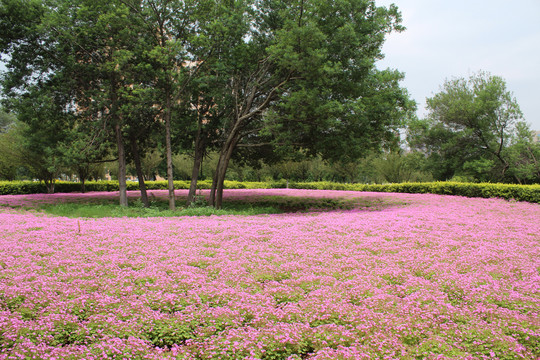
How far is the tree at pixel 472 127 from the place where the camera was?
1305 inches

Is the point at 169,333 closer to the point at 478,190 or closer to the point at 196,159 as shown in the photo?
the point at 196,159

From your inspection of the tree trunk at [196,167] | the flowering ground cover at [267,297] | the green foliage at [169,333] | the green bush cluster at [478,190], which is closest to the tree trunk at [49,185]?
the tree trunk at [196,167]

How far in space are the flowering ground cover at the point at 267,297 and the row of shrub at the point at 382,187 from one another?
12.4m

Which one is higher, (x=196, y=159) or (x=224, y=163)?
(x=196, y=159)

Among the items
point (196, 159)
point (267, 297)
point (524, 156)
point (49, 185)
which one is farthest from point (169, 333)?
point (524, 156)

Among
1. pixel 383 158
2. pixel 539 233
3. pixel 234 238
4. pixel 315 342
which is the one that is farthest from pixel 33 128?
pixel 383 158

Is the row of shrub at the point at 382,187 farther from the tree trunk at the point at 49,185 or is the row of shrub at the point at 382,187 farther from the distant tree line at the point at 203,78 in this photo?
→ the distant tree line at the point at 203,78

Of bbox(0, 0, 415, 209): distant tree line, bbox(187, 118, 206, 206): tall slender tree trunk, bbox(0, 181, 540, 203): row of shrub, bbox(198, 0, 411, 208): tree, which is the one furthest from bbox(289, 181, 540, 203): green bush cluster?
bbox(187, 118, 206, 206): tall slender tree trunk

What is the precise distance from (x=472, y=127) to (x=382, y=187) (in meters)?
11.6

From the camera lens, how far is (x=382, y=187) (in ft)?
109

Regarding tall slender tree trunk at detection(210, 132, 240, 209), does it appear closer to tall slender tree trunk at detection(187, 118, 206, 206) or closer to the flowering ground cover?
tall slender tree trunk at detection(187, 118, 206, 206)

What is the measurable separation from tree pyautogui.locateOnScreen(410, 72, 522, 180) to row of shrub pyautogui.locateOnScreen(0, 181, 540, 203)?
7758 mm

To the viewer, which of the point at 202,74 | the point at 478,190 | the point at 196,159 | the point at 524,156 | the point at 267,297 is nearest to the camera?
the point at 267,297

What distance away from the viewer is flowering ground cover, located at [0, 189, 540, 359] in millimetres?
3389
